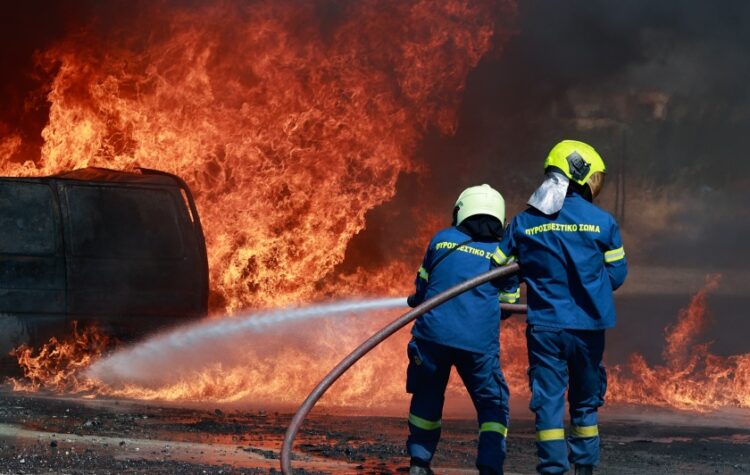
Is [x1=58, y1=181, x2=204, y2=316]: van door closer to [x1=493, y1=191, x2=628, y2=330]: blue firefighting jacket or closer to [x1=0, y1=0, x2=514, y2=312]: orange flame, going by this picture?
[x1=0, y1=0, x2=514, y2=312]: orange flame

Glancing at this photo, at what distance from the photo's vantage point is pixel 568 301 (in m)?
5.59

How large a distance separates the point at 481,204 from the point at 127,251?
3.83 meters

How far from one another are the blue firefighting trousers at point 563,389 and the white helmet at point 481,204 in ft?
2.41

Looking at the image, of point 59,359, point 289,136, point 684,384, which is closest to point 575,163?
point 59,359

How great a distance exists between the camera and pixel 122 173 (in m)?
9.50

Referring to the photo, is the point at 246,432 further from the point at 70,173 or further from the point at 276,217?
the point at 276,217


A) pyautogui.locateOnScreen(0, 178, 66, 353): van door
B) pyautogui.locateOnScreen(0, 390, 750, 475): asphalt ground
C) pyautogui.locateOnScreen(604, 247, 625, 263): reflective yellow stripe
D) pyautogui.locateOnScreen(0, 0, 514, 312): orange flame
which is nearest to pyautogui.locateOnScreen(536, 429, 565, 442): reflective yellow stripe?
pyautogui.locateOnScreen(604, 247, 625, 263): reflective yellow stripe

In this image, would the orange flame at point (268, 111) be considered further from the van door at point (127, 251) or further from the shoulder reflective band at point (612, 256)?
the shoulder reflective band at point (612, 256)

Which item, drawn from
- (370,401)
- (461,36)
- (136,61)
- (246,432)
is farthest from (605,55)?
(246,432)

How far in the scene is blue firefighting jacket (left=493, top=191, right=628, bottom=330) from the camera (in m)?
5.57

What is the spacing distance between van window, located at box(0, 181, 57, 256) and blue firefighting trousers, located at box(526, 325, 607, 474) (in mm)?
4498

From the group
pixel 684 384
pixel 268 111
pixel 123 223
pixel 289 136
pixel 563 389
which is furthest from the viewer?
pixel 268 111

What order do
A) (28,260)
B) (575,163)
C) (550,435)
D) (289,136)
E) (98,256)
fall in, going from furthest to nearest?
1. (289,136)
2. (98,256)
3. (28,260)
4. (575,163)
5. (550,435)

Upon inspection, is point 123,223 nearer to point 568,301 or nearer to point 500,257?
point 500,257
